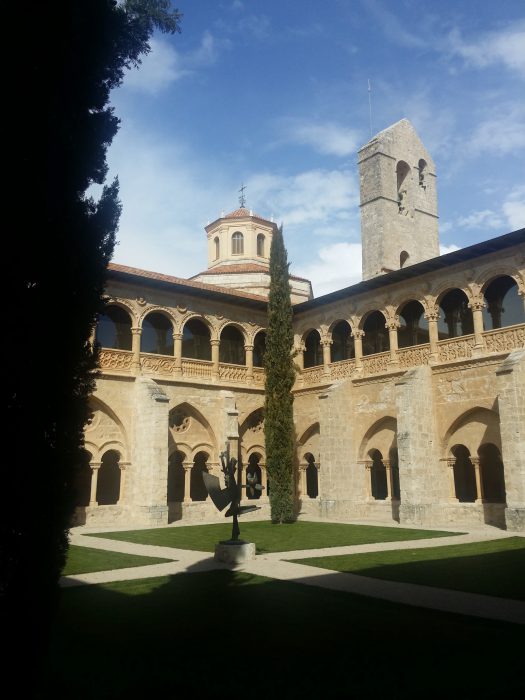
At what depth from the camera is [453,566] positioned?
10.3m

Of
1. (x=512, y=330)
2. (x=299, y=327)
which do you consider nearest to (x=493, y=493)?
(x=512, y=330)

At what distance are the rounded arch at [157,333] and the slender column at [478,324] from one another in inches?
414

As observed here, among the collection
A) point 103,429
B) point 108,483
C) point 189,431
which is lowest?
point 108,483

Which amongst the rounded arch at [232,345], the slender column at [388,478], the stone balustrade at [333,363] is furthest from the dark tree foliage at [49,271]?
the rounded arch at [232,345]

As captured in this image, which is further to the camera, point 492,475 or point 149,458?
point 492,475

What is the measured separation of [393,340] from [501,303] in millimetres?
3789

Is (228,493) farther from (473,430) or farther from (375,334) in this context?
(375,334)

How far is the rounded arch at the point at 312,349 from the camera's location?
82.8ft

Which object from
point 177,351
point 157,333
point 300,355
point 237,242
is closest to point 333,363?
point 300,355

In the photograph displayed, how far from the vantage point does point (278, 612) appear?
7.04 metres

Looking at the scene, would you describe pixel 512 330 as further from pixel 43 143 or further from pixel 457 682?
pixel 43 143

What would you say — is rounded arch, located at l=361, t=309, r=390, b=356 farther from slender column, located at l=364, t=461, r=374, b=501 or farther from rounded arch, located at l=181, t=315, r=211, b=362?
rounded arch, located at l=181, t=315, r=211, b=362

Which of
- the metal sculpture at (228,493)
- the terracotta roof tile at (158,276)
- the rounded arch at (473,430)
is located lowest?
the metal sculpture at (228,493)

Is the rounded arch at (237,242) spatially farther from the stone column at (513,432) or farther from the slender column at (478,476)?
the stone column at (513,432)
